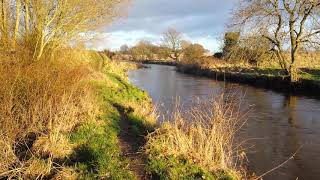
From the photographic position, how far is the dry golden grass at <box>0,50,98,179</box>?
8641 millimetres

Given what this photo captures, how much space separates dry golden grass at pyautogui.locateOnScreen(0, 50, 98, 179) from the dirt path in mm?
1148

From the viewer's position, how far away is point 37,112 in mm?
11602

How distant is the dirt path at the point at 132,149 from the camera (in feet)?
29.2

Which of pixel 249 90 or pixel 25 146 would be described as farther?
pixel 249 90

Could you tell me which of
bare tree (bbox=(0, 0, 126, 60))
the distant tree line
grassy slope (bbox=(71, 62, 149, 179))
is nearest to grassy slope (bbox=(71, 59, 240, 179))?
grassy slope (bbox=(71, 62, 149, 179))

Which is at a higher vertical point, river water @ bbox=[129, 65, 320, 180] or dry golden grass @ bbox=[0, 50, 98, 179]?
dry golden grass @ bbox=[0, 50, 98, 179]

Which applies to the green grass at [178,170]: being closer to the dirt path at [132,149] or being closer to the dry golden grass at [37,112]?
the dirt path at [132,149]

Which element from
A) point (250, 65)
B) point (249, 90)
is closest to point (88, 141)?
point (249, 90)

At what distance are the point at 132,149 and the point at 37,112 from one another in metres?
2.99

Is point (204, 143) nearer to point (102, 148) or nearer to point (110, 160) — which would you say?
point (110, 160)

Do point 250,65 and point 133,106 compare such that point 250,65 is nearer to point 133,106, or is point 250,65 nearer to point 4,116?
point 133,106

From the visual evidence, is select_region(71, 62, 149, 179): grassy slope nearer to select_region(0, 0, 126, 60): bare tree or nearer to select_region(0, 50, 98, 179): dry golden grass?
select_region(0, 50, 98, 179): dry golden grass

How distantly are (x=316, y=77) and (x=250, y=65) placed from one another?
55.9ft

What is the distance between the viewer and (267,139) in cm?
1483
